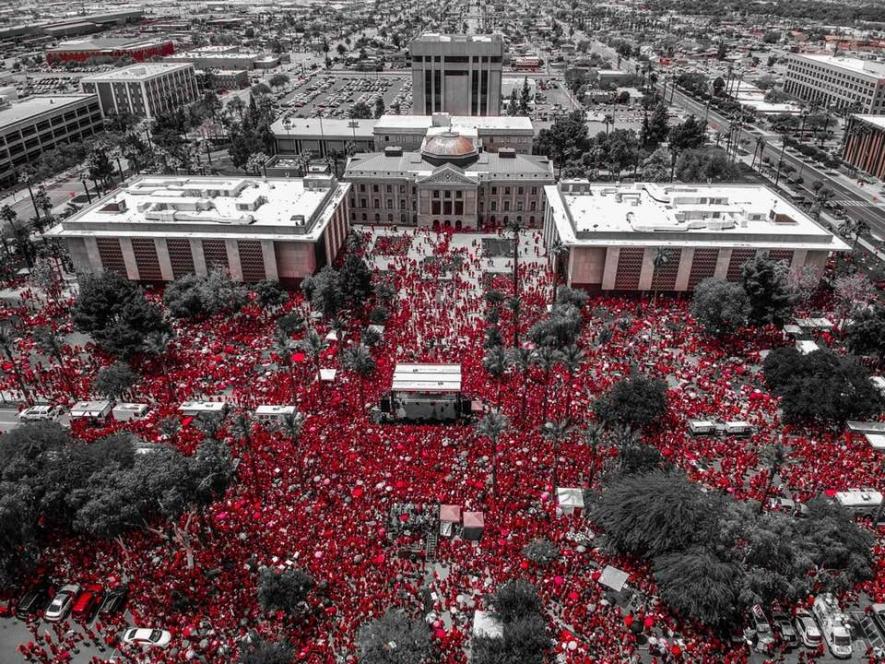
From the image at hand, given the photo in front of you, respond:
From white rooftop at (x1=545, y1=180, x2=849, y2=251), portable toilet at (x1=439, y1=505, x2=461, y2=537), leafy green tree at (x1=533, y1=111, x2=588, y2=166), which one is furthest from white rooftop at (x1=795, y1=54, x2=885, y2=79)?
portable toilet at (x1=439, y1=505, x2=461, y2=537)

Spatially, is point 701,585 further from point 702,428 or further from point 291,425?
point 291,425

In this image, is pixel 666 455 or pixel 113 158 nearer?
pixel 666 455

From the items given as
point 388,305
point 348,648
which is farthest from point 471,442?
point 388,305

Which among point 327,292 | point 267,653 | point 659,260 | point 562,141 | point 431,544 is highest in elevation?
point 659,260

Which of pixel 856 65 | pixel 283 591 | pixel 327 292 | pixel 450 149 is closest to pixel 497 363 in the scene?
pixel 327 292

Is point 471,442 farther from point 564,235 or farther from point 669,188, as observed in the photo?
point 669,188

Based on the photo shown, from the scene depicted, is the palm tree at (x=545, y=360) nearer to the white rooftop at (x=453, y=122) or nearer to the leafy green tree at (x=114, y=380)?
the leafy green tree at (x=114, y=380)
